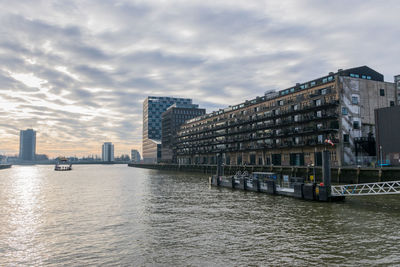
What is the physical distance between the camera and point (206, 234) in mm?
23703

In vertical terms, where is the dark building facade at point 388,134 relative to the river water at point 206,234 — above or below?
above

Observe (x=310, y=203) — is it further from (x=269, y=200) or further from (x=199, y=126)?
(x=199, y=126)

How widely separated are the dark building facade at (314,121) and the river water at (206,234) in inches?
1831

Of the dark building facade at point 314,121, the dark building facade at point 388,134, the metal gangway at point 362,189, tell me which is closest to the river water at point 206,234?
the metal gangway at point 362,189

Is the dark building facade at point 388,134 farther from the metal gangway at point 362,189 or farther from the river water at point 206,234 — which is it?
the river water at point 206,234

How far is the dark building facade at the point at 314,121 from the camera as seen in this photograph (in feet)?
265

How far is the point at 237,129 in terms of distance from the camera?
126125 millimetres

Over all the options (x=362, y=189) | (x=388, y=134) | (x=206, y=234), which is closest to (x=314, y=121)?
(x=388, y=134)

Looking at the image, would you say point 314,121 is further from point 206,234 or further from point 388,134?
point 206,234

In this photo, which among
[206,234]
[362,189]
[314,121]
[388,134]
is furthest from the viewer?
[314,121]

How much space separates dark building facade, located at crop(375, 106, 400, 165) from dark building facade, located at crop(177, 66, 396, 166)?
1232 centimetres

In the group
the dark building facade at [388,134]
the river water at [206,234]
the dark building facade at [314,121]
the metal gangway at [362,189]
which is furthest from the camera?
the dark building facade at [314,121]

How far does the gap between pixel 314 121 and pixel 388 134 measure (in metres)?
25.1

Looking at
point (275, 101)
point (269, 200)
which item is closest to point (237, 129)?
point (275, 101)
